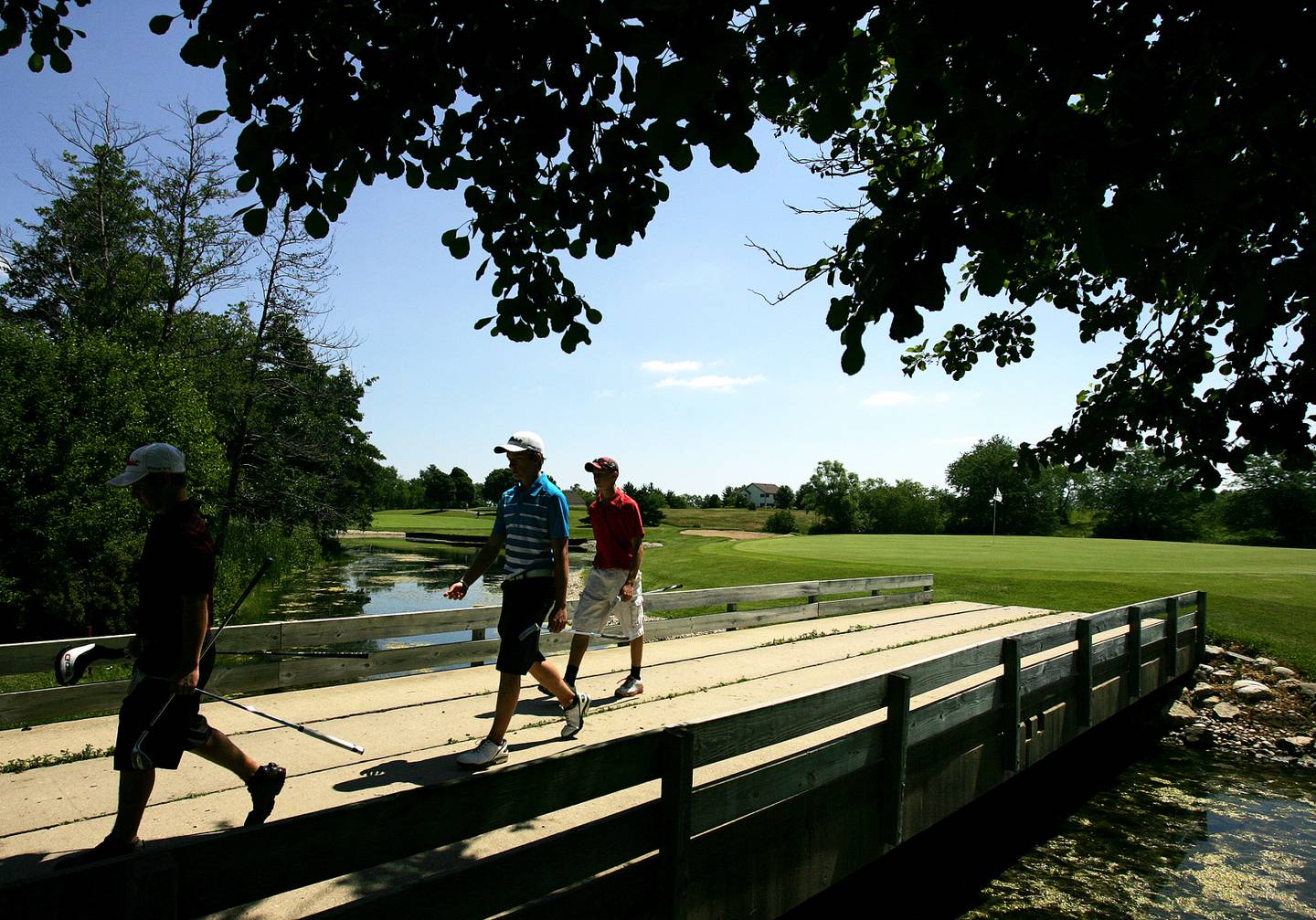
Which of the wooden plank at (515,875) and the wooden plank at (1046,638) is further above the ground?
the wooden plank at (1046,638)

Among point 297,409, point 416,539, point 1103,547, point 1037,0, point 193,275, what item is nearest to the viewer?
point 1037,0

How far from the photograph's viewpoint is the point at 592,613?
7062mm

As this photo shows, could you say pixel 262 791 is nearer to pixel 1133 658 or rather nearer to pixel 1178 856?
pixel 1178 856

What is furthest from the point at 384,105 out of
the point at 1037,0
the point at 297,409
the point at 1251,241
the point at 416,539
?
the point at 416,539

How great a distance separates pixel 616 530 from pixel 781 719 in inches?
121

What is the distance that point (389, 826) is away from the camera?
2.57 meters

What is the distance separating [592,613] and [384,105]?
4.40 m

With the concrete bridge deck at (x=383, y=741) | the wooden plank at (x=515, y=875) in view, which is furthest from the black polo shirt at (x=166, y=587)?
the wooden plank at (x=515, y=875)

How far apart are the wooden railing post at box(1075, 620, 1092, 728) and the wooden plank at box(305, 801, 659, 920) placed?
635 centimetres

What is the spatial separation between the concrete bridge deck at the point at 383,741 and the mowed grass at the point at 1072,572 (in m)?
9.47

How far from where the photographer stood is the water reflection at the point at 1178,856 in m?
6.31

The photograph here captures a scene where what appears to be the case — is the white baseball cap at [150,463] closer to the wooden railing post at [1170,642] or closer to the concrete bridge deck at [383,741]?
the concrete bridge deck at [383,741]

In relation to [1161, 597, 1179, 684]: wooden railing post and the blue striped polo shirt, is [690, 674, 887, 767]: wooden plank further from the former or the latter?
[1161, 597, 1179, 684]: wooden railing post

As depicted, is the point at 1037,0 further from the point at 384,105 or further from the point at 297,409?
the point at 297,409
